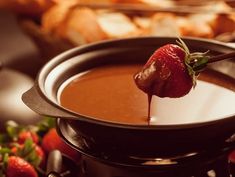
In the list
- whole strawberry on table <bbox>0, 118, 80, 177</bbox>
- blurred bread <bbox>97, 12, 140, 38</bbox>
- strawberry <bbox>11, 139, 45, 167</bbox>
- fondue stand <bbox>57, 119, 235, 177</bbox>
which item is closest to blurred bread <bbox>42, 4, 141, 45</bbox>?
blurred bread <bbox>97, 12, 140, 38</bbox>

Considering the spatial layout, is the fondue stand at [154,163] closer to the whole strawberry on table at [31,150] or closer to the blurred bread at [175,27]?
the whole strawberry on table at [31,150]

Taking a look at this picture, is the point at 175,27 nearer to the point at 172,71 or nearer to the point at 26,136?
the point at 26,136

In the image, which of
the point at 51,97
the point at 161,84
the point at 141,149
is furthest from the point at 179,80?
the point at 51,97

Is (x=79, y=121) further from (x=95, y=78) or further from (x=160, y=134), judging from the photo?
(x=95, y=78)

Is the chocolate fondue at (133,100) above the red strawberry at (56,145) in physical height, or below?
above

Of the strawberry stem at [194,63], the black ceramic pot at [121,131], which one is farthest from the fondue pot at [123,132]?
the strawberry stem at [194,63]

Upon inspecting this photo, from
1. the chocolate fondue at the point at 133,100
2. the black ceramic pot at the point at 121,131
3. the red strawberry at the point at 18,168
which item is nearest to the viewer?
the black ceramic pot at the point at 121,131

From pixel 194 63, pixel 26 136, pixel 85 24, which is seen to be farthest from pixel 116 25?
pixel 194 63
